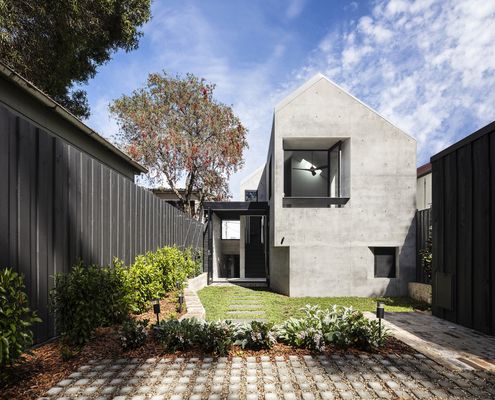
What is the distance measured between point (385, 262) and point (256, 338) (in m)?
8.95

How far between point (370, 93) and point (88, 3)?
1000cm

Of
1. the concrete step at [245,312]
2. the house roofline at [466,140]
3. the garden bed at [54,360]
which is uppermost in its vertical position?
the house roofline at [466,140]

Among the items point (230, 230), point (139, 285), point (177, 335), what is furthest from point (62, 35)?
point (230, 230)

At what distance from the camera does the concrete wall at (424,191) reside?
60.0ft

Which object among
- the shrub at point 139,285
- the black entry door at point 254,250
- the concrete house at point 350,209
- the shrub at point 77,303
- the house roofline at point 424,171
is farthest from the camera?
the black entry door at point 254,250

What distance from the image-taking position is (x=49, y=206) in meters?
4.70

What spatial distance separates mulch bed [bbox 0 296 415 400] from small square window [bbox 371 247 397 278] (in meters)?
7.43

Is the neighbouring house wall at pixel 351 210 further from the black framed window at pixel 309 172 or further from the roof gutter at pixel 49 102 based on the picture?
the roof gutter at pixel 49 102

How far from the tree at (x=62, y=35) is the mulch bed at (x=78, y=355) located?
9070 mm

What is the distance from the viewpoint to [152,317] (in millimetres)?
6137

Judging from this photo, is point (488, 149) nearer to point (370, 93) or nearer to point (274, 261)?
point (370, 93)

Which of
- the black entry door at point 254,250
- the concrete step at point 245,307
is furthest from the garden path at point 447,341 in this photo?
the black entry door at point 254,250

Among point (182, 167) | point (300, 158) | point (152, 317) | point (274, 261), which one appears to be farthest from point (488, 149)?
point (182, 167)

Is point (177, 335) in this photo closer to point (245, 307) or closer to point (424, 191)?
point (245, 307)
